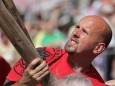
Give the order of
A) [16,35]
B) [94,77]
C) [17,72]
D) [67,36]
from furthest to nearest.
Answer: [67,36] < [94,77] < [17,72] < [16,35]

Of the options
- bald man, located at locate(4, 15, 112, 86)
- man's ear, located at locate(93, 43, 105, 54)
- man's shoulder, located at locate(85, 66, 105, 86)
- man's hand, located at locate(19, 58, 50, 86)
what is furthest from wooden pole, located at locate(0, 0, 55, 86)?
man's ear, located at locate(93, 43, 105, 54)

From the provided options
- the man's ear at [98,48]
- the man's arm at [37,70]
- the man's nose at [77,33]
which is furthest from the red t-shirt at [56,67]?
the man's arm at [37,70]

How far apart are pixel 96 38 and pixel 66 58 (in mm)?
305

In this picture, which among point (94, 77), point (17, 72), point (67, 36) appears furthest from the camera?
point (67, 36)

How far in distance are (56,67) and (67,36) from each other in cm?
463

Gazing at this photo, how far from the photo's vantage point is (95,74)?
4621 mm

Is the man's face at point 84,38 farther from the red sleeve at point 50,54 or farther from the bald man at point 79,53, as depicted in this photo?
the red sleeve at point 50,54

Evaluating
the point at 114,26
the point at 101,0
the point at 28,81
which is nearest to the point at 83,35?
the point at 28,81

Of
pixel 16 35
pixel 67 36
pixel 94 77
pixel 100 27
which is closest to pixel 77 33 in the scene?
pixel 100 27

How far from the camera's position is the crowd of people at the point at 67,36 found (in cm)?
446

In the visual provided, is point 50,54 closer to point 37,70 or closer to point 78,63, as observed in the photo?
point 78,63

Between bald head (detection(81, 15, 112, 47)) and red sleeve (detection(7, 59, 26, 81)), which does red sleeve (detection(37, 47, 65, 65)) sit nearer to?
red sleeve (detection(7, 59, 26, 81))

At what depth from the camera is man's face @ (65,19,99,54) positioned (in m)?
4.39

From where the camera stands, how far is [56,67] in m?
4.51
